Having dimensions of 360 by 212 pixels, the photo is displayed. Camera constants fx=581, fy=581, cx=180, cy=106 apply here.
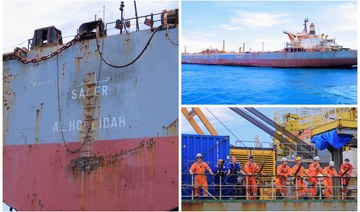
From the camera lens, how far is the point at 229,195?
12.5 meters

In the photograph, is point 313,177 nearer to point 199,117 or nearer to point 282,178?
point 282,178

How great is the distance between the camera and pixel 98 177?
1416cm

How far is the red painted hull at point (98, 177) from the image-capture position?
12969 mm

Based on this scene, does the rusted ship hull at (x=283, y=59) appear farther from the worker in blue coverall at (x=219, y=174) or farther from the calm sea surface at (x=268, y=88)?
the worker in blue coverall at (x=219, y=174)

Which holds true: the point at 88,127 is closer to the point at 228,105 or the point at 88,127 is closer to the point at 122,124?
the point at 122,124

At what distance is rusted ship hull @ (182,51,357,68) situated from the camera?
1249cm

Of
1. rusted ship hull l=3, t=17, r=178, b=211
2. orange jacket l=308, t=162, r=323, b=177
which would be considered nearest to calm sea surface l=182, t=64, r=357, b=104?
Result: rusted ship hull l=3, t=17, r=178, b=211

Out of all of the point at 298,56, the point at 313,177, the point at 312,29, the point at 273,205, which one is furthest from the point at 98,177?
the point at 312,29

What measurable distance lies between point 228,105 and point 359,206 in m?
3.36

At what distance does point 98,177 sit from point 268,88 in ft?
15.8

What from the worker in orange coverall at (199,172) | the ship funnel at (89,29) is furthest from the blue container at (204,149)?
the ship funnel at (89,29)

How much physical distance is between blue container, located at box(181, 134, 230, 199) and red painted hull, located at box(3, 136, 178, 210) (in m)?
0.28

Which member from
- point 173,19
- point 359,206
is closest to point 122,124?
point 173,19

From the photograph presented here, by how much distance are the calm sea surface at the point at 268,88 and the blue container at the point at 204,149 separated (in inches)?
48.4
